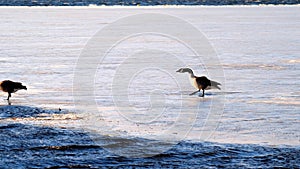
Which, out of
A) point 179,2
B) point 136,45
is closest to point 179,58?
point 136,45

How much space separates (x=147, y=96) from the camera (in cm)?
1044

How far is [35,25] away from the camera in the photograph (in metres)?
28.2

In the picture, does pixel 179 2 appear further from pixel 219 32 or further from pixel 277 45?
pixel 277 45

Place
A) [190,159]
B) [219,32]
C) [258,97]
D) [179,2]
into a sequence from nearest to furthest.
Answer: [190,159] < [258,97] < [219,32] < [179,2]

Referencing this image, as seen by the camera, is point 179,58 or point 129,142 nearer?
point 129,142

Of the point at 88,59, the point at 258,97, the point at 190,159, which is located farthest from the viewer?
the point at 88,59

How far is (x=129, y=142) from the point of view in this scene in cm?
759

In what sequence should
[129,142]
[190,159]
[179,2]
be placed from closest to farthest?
[190,159], [129,142], [179,2]

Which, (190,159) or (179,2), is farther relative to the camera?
(179,2)

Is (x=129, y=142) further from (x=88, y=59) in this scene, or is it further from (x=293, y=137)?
(x=88, y=59)

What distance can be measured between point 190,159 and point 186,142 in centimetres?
69

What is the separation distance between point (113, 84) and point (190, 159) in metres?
4.94

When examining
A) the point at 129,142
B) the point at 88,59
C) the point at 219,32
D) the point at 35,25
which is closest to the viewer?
the point at 129,142

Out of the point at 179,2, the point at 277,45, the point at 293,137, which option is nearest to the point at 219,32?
the point at 277,45
